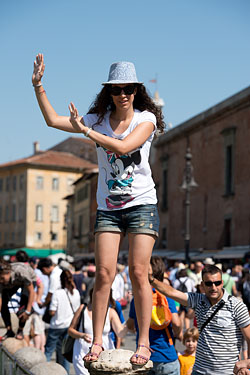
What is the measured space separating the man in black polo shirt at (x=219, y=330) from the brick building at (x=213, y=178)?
34.8 meters

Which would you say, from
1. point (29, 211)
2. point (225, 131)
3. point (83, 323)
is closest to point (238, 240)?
point (225, 131)

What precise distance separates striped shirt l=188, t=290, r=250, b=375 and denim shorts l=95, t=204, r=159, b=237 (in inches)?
65.1

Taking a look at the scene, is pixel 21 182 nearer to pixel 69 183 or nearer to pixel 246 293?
pixel 69 183

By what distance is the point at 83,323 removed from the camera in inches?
381

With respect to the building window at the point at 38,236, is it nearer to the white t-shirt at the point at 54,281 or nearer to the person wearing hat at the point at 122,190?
the white t-shirt at the point at 54,281

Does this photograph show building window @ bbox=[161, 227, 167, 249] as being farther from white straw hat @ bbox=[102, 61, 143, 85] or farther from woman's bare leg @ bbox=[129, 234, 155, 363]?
white straw hat @ bbox=[102, 61, 143, 85]

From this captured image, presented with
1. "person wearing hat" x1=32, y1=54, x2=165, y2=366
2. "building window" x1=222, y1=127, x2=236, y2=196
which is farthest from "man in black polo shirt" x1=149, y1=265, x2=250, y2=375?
"building window" x1=222, y1=127, x2=236, y2=196

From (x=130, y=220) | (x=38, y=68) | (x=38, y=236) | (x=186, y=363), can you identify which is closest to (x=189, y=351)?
(x=186, y=363)

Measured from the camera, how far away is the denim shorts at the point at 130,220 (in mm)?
5840

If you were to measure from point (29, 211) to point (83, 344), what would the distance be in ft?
300

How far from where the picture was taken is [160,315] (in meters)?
8.27

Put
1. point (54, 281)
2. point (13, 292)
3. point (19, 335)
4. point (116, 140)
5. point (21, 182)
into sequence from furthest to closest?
point (21, 182) → point (54, 281) → point (13, 292) → point (19, 335) → point (116, 140)

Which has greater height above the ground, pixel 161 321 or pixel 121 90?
pixel 121 90

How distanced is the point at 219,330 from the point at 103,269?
5.79 ft
